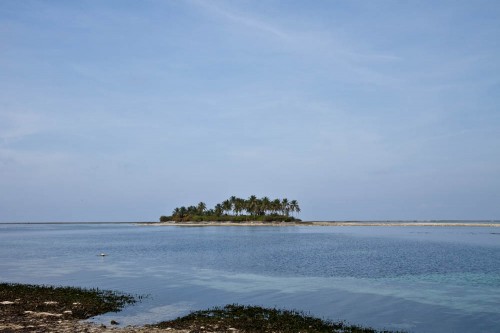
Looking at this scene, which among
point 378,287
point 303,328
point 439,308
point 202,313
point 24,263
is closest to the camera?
point 303,328

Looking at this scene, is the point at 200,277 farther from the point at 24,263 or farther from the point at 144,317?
the point at 24,263

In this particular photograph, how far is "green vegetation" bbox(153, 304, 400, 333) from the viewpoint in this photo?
24750 mm

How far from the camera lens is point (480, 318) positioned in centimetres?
2966

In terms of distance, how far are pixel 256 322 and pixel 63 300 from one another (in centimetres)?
1539

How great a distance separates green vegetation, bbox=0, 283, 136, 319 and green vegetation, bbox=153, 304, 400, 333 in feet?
21.3

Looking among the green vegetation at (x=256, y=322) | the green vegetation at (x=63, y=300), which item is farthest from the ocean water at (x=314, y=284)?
the green vegetation at (x=256, y=322)

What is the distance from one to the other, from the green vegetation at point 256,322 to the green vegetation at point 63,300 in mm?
6498

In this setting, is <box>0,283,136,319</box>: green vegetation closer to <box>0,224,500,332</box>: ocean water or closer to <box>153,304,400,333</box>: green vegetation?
<box>0,224,500,332</box>: ocean water

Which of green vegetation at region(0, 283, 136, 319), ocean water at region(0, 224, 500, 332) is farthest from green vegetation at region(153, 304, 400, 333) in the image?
green vegetation at region(0, 283, 136, 319)

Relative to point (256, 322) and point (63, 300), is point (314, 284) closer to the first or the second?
point (256, 322)

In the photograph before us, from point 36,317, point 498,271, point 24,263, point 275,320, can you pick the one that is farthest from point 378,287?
point 24,263

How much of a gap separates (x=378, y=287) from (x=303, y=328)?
19.0 metres

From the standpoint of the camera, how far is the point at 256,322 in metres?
26.4

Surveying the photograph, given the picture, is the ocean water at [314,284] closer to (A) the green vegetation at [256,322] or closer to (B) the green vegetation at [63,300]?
(B) the green vegetation at [63,300]
